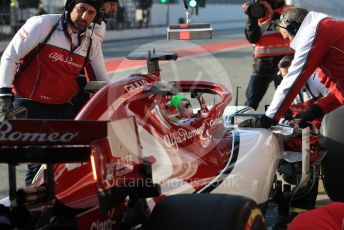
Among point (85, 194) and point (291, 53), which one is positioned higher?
point (85, 194)

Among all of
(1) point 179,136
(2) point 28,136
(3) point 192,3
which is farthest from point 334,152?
(3) point 192,3

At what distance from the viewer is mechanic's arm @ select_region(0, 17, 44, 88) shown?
3.97m

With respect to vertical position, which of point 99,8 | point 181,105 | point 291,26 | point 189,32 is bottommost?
point 181,105

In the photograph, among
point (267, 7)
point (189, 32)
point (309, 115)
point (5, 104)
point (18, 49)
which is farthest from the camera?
point (267, 7)

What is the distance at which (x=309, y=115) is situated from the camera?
14.3ft

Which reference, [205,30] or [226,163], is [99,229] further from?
[205,30]

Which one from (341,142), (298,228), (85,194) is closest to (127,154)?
(85,194)

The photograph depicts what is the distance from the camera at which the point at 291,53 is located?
7016 millimetres

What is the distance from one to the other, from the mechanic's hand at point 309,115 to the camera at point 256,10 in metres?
2.37

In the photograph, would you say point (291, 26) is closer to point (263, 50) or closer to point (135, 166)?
point (135, 166)

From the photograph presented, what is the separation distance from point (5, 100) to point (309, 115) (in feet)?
6.62

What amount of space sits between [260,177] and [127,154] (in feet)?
4.08

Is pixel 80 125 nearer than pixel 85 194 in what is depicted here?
Yes

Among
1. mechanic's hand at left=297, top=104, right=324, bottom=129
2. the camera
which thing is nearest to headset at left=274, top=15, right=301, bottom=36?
mechanic's hand at left=297, top=104, right=324, bottom=129
